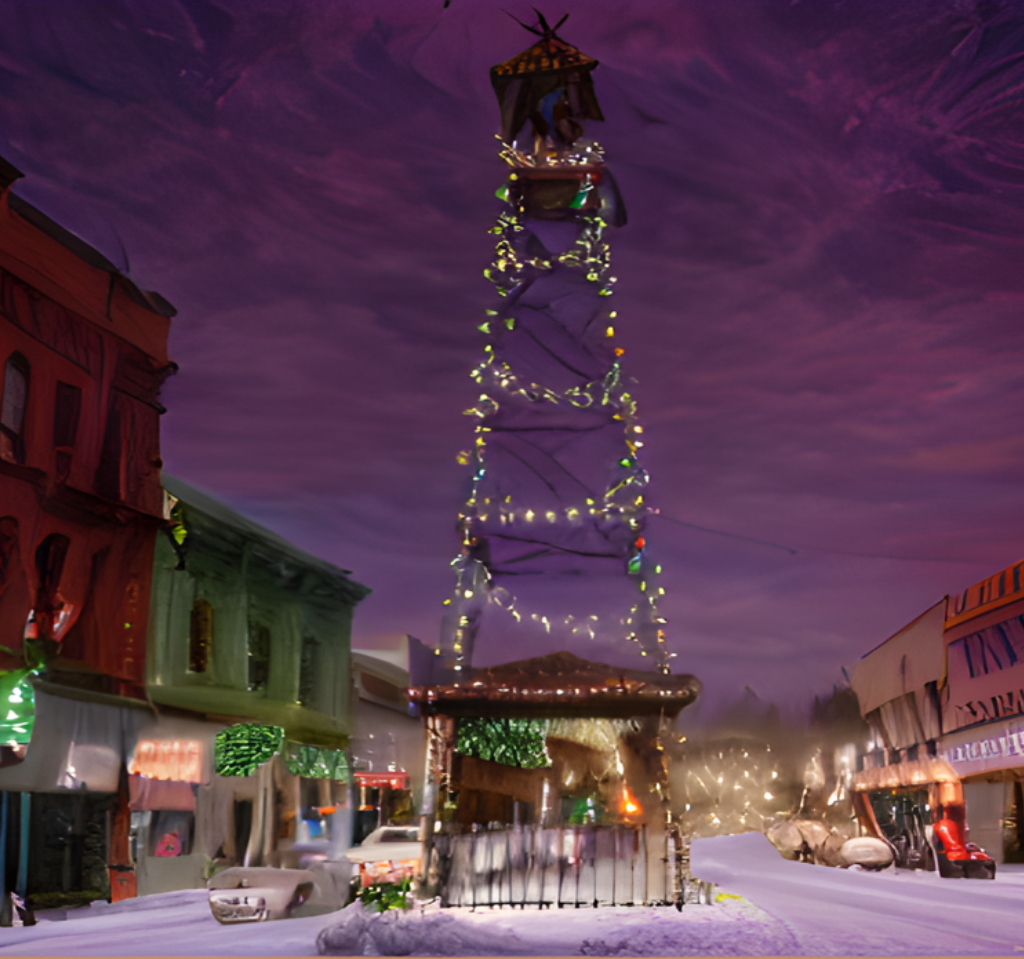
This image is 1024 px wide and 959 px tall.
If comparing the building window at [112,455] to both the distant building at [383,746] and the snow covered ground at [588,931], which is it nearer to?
the snow covered ground at [588,931]

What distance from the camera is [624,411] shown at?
15.8 metres

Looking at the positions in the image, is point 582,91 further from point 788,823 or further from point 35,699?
point 788,823

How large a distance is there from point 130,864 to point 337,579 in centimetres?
1447

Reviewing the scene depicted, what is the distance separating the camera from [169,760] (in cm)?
2223

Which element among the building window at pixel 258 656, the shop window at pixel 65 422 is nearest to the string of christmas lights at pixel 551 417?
the shop window at pixel 65 422

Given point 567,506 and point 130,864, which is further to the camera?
point 130,864

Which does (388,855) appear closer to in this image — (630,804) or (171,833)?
(171,833)

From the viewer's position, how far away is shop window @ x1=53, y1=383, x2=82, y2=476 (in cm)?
1956

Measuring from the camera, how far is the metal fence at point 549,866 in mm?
13586

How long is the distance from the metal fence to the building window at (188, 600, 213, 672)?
1380 centimetres

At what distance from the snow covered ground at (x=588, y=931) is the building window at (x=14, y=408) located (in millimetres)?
7427

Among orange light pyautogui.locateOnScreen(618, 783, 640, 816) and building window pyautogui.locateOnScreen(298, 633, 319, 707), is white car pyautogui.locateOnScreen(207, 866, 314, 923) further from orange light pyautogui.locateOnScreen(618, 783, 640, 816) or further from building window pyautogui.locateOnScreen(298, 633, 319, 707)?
building window pyautogui.locateOnScreen(298, 633, 319, 707)

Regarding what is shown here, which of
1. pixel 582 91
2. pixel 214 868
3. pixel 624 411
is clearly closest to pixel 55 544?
pixel 214 868

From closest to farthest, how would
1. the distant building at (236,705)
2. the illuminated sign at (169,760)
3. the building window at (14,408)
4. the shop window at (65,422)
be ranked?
1. the building window at (14,408)
2. the shop window at (65,422)
3. the illuminated sign at (169,760)
4. the distant building at (236,705)
